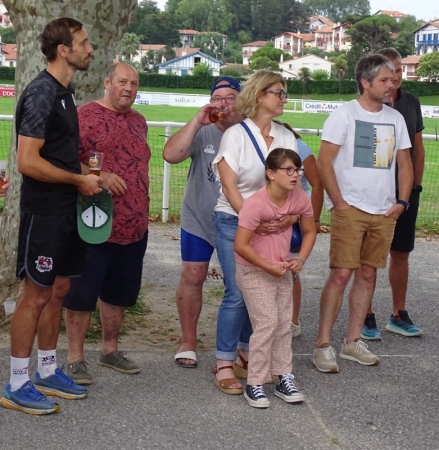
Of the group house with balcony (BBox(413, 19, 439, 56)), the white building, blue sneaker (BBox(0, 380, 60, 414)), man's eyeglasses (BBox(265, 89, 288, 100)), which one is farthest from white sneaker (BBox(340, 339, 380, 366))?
house with balcony (BBox(413, 19, 439, 56))

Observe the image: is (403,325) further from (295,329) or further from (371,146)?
(371,146)

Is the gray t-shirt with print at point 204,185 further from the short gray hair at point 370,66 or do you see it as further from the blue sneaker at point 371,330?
the blue sneaker at point 371,330

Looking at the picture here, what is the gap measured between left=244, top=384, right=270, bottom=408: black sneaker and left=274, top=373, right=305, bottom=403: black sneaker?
126 mm

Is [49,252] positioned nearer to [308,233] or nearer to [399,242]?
[308,233]

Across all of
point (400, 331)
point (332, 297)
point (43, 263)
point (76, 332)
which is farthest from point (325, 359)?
point (43, 263)

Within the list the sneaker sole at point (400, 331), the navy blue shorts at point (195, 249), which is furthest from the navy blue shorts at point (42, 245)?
the sneaker sole at point (400, 331)

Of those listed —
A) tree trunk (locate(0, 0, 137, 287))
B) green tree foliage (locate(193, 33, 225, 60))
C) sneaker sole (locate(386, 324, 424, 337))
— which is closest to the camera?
A: tree trunk (locate(0, 0, 137, 287))

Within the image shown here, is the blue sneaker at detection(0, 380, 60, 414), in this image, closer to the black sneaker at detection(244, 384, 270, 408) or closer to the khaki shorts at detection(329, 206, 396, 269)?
the black sneaker at detection(244, 384, 270, 408)

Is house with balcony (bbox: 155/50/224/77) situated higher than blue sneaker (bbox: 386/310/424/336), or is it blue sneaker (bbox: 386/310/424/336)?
house with balcony (bbox: 155/50/224/77)

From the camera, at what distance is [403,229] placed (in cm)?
668

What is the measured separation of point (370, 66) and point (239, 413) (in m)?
2.47

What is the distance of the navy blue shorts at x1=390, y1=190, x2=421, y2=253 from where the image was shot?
6.66 meters

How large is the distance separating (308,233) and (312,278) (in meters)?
3.44

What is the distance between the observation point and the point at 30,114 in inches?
176
